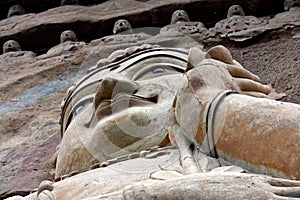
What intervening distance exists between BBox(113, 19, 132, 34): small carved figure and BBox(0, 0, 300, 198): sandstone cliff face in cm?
5

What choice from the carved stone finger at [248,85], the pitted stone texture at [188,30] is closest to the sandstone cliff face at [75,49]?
the pitted stone texture at [188,30]

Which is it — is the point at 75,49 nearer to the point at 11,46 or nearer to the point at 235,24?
the point at 11,46

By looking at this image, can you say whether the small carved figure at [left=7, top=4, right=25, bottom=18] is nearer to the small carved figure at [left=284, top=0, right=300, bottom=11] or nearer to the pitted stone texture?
the pitted stone texture

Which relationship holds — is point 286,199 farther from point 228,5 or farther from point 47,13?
point 47,13

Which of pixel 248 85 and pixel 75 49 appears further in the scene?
pixel 75 49

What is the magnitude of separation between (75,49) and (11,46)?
0.47 meters

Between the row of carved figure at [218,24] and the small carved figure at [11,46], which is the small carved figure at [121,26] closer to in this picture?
the row of carved figure at [218,24]

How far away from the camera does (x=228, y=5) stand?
4047 mm

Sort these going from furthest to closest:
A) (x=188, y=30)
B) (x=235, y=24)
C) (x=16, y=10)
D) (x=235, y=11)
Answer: (x=16, y=10) < (x=235, y=11) < (x=188, y=30) < (x=235, y=24)

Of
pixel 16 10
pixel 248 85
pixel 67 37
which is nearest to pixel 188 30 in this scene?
pixel 67 37

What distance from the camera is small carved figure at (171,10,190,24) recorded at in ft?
12.9

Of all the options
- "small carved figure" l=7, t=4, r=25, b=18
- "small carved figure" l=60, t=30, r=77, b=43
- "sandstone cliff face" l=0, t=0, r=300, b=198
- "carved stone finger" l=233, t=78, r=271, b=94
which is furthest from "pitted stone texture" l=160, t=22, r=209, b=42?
"carved stone finger" l=233, t=78, r=271, b=94

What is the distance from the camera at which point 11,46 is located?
14.0 ft

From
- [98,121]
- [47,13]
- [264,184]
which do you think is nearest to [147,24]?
[47,13]
